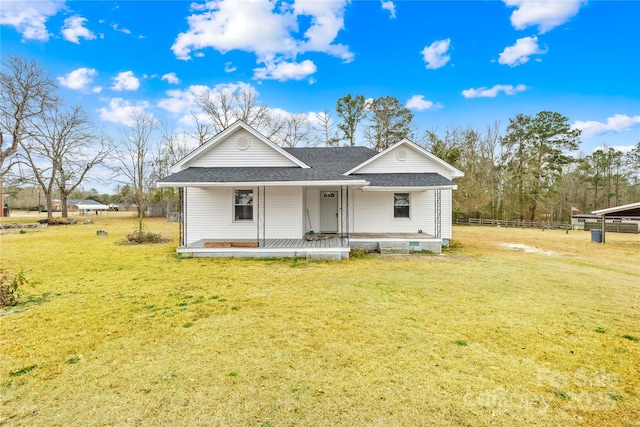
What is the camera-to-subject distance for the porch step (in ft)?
38.1

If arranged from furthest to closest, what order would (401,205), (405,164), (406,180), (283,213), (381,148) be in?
(381,148)
(405,164)
(401,205)
(406,180)
(283,213)

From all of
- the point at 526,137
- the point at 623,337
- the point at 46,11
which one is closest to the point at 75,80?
the point at 46,11

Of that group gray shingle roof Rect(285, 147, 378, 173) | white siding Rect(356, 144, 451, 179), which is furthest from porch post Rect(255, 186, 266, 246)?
white siding Rect(356, 144, 451, 179)

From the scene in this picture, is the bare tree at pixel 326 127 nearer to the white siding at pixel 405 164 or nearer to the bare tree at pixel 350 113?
the bare tree at pixel 350 113

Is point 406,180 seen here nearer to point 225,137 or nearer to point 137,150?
point 225,137

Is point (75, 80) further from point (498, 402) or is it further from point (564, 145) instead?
point (564, 145)

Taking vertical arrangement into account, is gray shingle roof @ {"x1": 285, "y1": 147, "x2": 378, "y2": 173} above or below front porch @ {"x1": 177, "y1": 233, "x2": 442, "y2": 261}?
above

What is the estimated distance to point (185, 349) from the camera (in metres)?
3.85

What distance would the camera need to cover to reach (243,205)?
40.9 feet

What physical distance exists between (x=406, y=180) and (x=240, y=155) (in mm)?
7467

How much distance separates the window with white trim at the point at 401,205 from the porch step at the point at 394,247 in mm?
2497

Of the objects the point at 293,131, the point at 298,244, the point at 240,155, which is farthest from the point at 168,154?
the point at 298,244

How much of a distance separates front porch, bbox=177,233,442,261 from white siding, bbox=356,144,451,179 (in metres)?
3.70

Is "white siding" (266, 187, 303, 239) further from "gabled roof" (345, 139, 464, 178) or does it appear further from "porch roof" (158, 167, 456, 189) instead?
"gabled roof" (345, 139, 464, 178)
